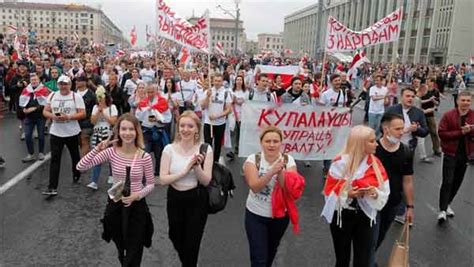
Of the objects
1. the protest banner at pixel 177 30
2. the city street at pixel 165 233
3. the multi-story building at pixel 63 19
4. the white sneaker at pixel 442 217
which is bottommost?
the city street at pixel 165 233

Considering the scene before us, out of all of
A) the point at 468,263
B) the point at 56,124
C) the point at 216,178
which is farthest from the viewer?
the point at 56,124

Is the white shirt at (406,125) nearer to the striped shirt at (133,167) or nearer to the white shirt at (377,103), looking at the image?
the striped shirt at (133,167)

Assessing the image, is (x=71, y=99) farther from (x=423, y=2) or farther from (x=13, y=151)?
(x=423, y=2)

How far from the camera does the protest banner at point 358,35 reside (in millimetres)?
10703

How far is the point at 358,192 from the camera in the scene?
3.58 metres

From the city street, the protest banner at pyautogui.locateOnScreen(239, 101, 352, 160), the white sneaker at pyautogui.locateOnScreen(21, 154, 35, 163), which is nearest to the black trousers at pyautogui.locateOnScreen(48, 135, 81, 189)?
the city street

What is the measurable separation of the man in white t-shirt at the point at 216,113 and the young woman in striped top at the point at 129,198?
3797mm

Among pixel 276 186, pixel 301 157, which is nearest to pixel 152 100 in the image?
pixel 301 157

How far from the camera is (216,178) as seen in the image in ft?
12.8

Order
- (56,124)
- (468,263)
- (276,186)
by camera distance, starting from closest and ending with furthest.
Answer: (276,186), (468,263), (56,124)

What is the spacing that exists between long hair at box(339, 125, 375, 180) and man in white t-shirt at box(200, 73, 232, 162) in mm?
4236

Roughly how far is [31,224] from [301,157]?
387cm

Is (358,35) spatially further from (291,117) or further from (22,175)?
(22,175)

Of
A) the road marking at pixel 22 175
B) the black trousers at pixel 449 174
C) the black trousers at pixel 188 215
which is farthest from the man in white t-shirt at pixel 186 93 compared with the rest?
the black trousers at pixel 188 215
